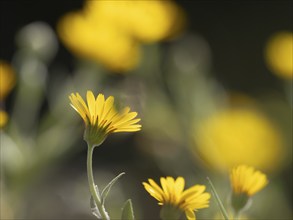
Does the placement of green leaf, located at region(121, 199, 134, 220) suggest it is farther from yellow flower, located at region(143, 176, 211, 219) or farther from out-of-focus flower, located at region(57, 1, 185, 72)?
out-of-focus flower, located at region(57, 1, 185, 72)

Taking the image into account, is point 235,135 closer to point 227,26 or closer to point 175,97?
point 175,97

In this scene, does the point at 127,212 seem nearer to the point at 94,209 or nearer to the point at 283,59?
the point at 94,209

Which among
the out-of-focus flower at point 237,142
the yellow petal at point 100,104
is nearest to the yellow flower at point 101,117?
the yellow petal at point 100,104

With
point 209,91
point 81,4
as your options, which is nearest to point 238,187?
point 209,91

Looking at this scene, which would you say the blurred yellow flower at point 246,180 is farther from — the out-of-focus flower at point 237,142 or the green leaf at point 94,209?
the out-of-focus flower at point 237,142

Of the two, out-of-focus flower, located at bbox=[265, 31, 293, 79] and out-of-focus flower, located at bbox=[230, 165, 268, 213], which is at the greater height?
out-of-focus flower, located at bbox=[265, 31, 293, 79]

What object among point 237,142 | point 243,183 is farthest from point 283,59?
point 243,183

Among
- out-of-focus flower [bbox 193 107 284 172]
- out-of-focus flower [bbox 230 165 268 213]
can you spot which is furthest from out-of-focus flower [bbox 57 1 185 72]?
out-of-focus flower [bbox 230 165 268 213]
